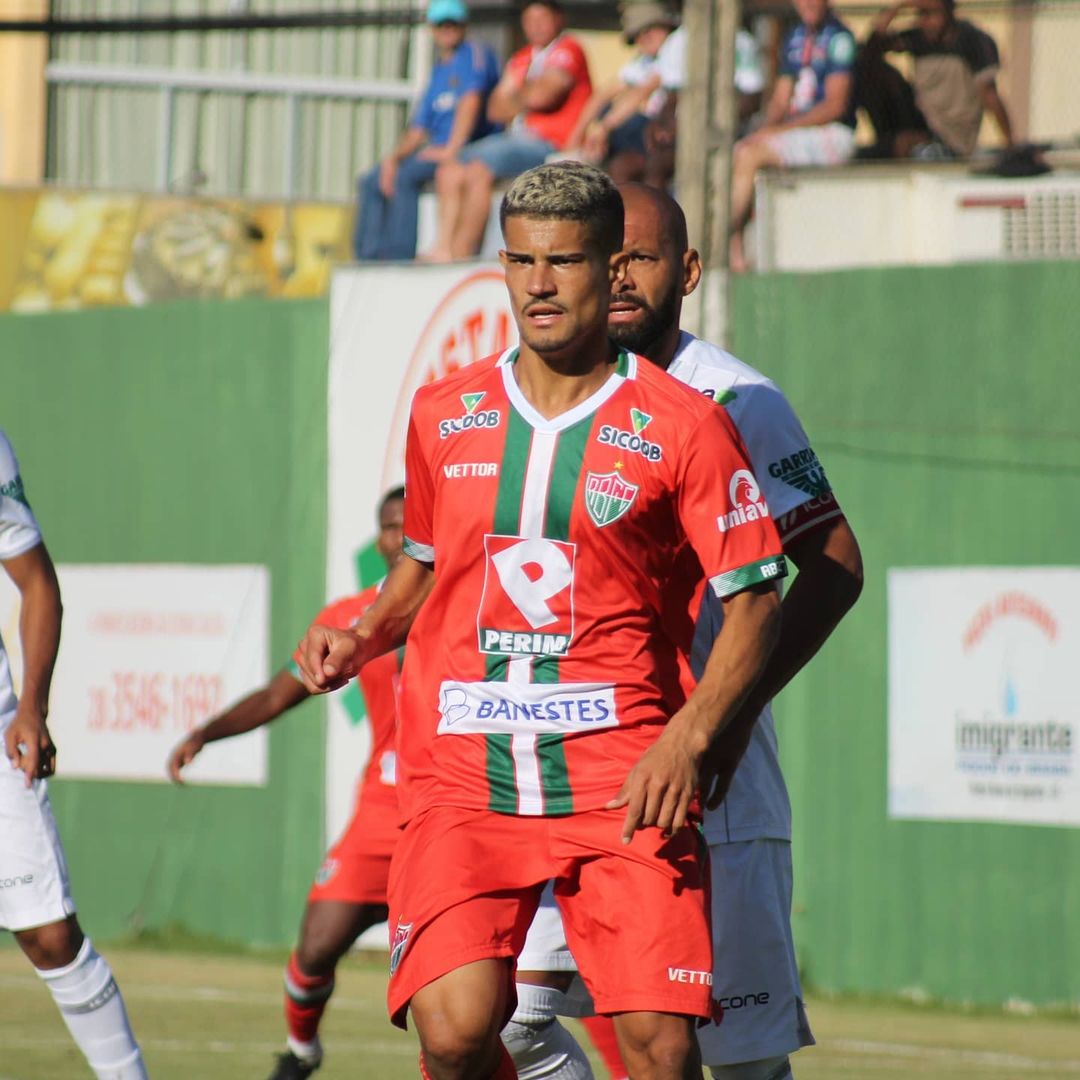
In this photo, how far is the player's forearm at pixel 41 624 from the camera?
7.35 meters

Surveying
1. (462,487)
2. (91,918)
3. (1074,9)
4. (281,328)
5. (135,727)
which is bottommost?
(91,918)

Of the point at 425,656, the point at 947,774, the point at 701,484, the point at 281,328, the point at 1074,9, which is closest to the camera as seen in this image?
the point at 701,484

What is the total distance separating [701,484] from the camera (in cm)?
500

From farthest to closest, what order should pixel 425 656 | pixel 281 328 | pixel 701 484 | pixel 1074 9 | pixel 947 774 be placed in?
pixel 281 328, pixel 1074 9, pixel 947 774, pixel 425 656, pixel 701 484

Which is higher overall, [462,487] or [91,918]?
[462,487]

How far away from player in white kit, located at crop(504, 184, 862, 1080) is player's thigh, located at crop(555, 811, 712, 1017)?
486mm

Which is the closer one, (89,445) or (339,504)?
(339,504)

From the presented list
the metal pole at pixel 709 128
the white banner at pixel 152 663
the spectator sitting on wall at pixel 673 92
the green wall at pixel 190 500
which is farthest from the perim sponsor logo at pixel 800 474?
the white banner at pixel 152 663

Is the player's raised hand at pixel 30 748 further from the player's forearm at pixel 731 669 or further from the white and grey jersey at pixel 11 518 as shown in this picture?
the player's forearm at pixel 731 669

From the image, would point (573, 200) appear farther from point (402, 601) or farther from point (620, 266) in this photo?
point (402, 601)

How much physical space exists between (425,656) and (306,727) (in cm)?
797

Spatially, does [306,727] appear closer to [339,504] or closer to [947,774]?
[339,504]

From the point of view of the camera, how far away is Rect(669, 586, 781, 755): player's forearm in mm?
4891

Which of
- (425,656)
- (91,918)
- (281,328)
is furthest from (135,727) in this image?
(425,656)
